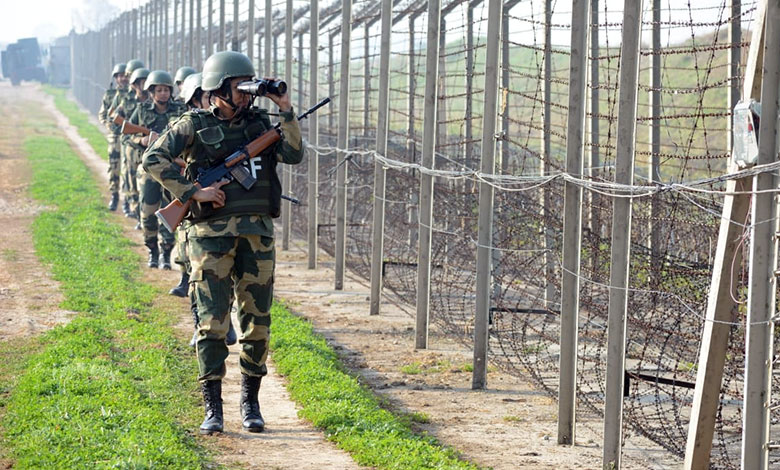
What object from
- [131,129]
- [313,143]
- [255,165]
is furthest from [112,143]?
[255,165]

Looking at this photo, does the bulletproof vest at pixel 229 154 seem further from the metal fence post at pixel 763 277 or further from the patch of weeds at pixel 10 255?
the patch of weeds at pixel 10 255

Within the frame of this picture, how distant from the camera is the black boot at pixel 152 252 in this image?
1323 centimetres

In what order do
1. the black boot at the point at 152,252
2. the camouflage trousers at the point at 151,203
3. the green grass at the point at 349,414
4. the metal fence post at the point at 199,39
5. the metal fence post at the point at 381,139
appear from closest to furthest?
1. the green grass at the point at 349,414
2. the metal fence post at the point at 381,139
3. the camouflage trousers at the point at 151,203
4. the black boot at the point at 152,252
5. the metal fence post at the point at 199,39

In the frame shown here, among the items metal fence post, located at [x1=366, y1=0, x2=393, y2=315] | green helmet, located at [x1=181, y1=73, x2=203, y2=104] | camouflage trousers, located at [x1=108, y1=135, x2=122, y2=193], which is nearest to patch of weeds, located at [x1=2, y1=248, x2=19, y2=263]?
camouflage trousers, located at [x1=108, y1=135, x2=122, y2=193]

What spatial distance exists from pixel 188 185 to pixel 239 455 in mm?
1454

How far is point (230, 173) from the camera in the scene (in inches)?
267

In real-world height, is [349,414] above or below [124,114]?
below

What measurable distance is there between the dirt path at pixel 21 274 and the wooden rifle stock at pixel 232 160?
9.79ft

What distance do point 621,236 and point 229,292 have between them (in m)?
2.18

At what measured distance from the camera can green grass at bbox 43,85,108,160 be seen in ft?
107

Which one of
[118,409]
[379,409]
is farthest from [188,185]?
[379,409]

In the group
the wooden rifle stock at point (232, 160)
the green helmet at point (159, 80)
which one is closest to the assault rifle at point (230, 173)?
the wooden rifle stock at point (232, 160)

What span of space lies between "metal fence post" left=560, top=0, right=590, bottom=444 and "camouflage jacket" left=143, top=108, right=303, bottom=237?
58.0 inches

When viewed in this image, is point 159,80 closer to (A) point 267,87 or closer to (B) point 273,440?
(A) point 267,87
